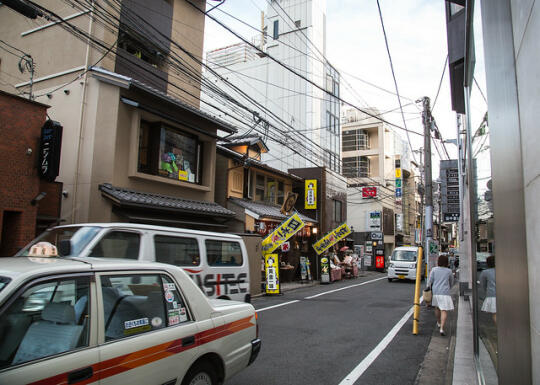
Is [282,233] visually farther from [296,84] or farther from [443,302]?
[296,84]

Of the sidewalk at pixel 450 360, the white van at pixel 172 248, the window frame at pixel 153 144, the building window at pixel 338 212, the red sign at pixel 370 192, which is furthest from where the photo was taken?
the red sign at pixel 370 192

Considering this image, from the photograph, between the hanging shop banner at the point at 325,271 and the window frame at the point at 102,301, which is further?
the hanging shop banner at the point at 325,271

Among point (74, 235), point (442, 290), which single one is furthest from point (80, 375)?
point (442, 290)

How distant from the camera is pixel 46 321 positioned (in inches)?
107

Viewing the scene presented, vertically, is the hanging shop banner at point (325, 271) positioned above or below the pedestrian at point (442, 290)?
below

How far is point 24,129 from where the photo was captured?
9938 mm

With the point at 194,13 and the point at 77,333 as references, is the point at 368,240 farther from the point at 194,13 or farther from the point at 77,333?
the point at 77,333

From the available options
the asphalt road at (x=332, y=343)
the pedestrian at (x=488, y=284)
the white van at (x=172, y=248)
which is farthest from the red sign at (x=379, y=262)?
the pedestrian at (x=488, y=284)

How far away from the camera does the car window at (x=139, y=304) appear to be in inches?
119

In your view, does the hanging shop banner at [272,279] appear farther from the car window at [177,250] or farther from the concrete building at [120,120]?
the car window at [177,250]

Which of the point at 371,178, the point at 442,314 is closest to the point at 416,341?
the point at 442,314

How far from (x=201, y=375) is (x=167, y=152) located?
37.7 feet

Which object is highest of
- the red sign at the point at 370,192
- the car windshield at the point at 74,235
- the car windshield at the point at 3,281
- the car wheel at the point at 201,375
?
the red sign at the point at 370,192

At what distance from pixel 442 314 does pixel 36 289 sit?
8293 mm
